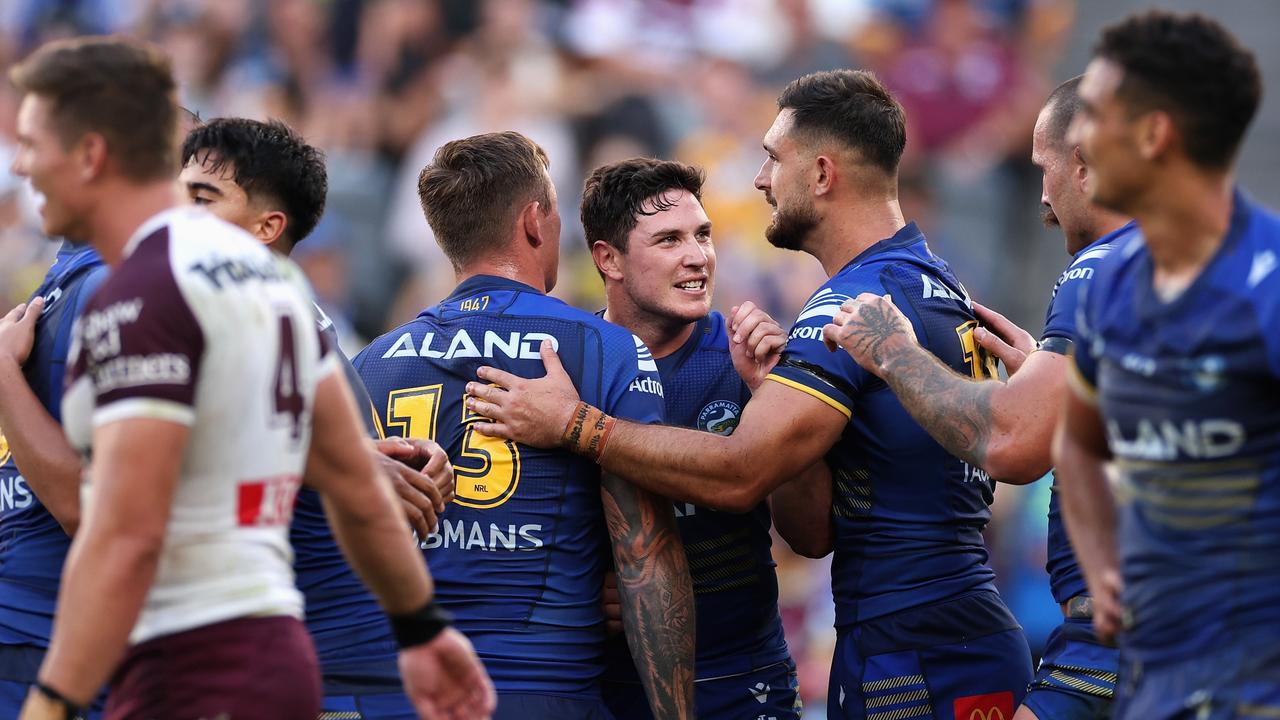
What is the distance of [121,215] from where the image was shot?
145 inches

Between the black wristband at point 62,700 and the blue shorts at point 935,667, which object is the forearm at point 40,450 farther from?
the blue shorts at point 935,667

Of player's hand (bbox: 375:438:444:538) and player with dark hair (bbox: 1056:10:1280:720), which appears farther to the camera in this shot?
player's hand (bbox: 375:438:444:538)

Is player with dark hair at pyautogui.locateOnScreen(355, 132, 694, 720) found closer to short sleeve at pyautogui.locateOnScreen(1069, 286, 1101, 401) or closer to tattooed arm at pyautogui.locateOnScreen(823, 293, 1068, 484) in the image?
tattooed arm at pyautogui.locateOnScreen(823, 293, 1068, 484)

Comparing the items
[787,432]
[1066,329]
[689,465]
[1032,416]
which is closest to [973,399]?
[1032,416]

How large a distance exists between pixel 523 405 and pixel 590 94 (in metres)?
10.1

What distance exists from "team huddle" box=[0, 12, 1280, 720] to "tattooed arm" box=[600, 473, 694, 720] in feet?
0.05

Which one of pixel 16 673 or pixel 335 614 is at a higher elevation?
pixel 335 614

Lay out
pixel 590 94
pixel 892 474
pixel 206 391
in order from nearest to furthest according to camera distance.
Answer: pixel 206 391 < pixel 892 474 < pixel 590 94

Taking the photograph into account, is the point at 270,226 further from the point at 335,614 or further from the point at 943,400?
the point at 943,400

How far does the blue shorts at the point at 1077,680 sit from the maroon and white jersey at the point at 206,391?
2.95 metres

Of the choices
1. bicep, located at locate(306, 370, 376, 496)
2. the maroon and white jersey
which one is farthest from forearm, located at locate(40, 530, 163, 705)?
bicep, located at locate(306, 370, 376, 496)

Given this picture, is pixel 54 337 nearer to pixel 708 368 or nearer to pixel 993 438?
pixel 708 368

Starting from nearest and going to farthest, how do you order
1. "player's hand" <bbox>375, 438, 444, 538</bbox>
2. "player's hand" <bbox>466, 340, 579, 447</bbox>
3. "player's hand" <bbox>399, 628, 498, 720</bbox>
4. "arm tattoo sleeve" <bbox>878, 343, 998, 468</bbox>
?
"player's hand" <bbox>399, 628, 498, 720</bbox>, "player's hand" <bbox>375, 438, 444, 538</bbox>, "arm tattoo sleeve" <bbox>878, 343, 998, 468</bbox>, "player's hand" <bbox>466, 340, 579, 447</bbox>

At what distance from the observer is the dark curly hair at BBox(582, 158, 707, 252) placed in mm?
6520
